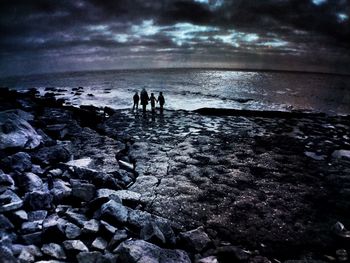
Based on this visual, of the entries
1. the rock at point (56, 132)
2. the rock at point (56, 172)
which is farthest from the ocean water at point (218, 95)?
the rock at point (56, 172)

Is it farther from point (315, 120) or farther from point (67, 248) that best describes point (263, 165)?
point (315, 120)

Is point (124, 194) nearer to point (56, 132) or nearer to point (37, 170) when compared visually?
point (37, 170)

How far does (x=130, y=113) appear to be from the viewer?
18766 mm

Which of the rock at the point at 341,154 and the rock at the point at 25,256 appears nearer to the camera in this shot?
the rock at the point at 25,256

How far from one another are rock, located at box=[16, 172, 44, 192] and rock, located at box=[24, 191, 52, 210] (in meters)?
0.48

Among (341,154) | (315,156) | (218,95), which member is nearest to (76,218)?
(315,156)

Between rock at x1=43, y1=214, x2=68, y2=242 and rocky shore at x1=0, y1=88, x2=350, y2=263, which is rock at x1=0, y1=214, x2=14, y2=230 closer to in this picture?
rocky shore at x1=0, y1=88, x2=350, y2=263

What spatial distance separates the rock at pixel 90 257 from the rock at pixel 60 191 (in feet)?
6.20

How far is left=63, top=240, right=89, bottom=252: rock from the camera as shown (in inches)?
162

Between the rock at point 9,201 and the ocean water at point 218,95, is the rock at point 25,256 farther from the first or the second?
the ocean water at point 218,95

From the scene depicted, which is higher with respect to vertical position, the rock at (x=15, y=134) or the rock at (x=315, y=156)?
the rock at (x=15, y=134)

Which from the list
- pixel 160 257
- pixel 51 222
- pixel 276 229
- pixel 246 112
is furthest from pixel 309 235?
pixel 246 112

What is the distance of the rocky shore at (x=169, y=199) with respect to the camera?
4395 mm

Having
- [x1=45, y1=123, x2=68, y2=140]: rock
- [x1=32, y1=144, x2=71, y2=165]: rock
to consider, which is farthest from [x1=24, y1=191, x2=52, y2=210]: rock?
[x1=45, y1=123, x2=68, y2=140]: rock
